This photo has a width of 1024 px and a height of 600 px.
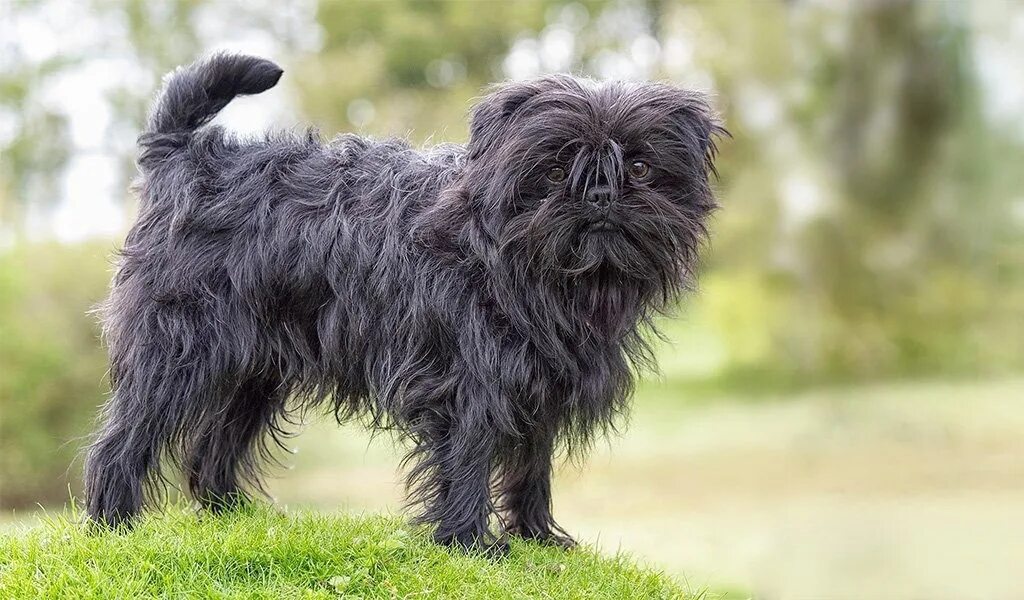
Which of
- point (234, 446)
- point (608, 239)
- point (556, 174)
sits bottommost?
point (234, 446)

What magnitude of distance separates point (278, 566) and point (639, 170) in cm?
242

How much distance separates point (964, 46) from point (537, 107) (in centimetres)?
753

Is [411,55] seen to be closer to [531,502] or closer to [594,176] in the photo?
[531,502]

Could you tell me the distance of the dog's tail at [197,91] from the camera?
5230 mm

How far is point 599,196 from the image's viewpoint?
4156 mm

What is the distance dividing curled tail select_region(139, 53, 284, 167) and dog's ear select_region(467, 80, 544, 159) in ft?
4.79

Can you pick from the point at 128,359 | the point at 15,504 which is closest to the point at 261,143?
the point at 128,359

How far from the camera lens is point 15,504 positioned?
1058 cm

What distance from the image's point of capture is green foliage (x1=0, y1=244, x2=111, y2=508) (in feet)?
33.7

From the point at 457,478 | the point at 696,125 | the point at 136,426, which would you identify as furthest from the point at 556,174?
the point at 136,426

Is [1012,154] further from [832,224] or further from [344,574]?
[344,574]

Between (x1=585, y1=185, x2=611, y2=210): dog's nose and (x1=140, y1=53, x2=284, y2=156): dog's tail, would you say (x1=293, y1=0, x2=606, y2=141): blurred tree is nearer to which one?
(x1=140, y1=53, x2=284, y2=156): dog's tail

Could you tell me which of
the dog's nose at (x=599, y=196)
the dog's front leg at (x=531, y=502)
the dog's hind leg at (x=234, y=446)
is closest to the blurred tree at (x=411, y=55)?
the dog's hind leg at (x=234, y=446)

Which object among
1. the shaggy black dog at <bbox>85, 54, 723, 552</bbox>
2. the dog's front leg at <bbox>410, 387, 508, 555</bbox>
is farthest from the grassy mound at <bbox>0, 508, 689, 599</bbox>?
the shaggy black dog at <bbox>85, 54, 723, 552</bbox>
